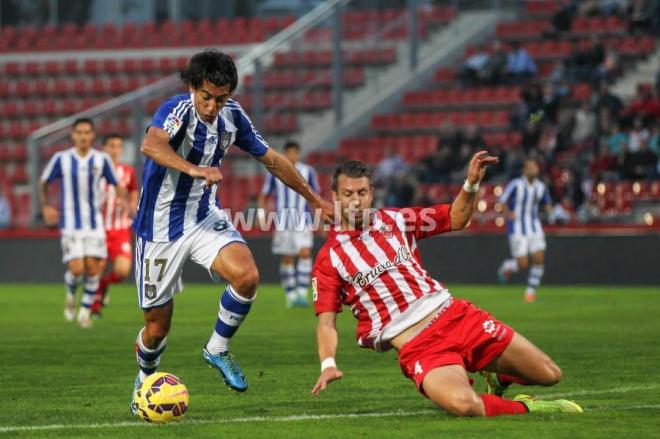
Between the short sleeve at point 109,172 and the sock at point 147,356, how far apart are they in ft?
25.0

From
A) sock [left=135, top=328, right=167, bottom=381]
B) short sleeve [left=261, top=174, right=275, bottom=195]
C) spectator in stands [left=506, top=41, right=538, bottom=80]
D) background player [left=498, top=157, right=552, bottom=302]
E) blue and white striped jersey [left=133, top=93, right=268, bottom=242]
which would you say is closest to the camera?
blue and white striped jersey [left=133, top=93, right=268, bottom=242]

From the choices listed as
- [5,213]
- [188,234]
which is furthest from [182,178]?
[5,213]

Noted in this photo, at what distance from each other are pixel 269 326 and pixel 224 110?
755 centimetres

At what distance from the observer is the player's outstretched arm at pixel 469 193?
7.52m

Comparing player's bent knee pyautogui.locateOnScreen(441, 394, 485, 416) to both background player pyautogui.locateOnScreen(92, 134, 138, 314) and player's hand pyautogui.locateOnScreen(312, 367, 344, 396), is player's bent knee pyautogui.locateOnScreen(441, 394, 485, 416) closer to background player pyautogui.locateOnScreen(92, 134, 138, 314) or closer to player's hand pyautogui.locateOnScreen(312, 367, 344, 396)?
player's hand pyautogui.locateOnScreen(312, 367, 344, 396)

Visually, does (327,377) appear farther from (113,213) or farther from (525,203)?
(525,203)

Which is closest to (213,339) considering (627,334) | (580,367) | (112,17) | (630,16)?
(580,367)

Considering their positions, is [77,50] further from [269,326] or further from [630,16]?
[269,326]

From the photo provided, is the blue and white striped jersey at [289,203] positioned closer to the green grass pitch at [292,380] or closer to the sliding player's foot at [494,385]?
the green grass pitch at [292,380]

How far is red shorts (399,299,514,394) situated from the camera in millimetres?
7773

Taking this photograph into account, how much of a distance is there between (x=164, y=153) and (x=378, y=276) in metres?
1.42

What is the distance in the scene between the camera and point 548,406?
790cm

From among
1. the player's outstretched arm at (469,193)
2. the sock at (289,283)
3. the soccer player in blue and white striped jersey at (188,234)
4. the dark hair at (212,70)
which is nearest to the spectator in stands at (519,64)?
the sock at (289,283)

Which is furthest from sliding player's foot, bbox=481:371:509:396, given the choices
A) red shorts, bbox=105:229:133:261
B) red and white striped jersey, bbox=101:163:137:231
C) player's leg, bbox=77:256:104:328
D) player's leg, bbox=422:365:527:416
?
red shorts, bbox=105:229:133:261
